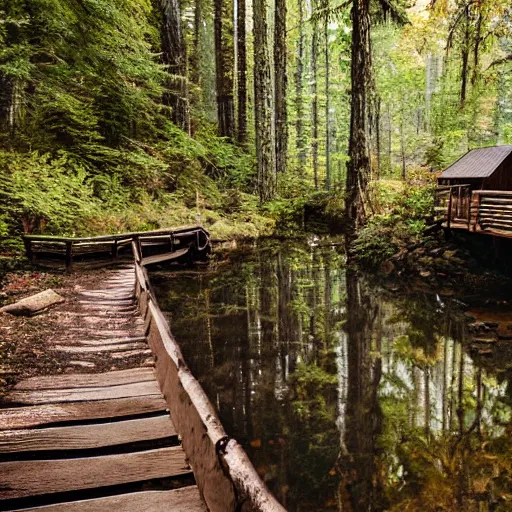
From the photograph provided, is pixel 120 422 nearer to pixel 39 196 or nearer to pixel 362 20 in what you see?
pixel 39 196

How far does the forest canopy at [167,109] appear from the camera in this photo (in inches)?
431

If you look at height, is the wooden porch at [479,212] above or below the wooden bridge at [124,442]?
above

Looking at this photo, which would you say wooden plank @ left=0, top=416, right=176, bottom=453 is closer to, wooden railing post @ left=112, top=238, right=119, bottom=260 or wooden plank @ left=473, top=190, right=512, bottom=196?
wooden railing post @ left=112, top=238, right=119, bottom=260

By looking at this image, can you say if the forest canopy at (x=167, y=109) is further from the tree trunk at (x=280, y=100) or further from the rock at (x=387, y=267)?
the rock at (x=387, y=267)

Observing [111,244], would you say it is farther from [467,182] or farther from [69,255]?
[467,182]

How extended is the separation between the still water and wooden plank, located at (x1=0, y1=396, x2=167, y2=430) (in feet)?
6.22

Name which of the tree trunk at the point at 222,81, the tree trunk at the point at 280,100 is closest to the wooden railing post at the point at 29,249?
the tree trunk at the point at 222,81

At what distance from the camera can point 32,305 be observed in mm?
6914

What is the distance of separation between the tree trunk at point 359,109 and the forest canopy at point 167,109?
0.06 metres

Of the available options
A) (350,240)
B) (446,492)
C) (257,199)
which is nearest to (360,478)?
(446,492)

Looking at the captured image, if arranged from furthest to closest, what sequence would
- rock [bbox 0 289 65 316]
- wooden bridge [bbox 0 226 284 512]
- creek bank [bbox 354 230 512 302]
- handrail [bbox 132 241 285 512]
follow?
creek bank [bbox 354 230 512 302] → rock [bbox 0 289 65 316] → wooden bridge [bbox 0 226 284 512] → handrail [bbox 132 241 285 512]

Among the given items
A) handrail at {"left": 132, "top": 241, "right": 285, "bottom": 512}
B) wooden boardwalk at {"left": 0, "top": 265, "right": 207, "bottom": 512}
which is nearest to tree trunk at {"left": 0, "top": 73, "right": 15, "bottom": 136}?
wooden boardwalk at {"left": 0, "top": 265, "right": 207, "bottom": 512}

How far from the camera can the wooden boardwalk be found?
8.46ft

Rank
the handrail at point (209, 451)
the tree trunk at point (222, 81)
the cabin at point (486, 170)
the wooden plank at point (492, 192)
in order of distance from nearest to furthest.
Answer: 1. the handrail at point (209, 451)
2. the wooden plank at point (492, 192)
3. the cabin at point (486, 170)
4. the tree trunk at point (222, 81)
